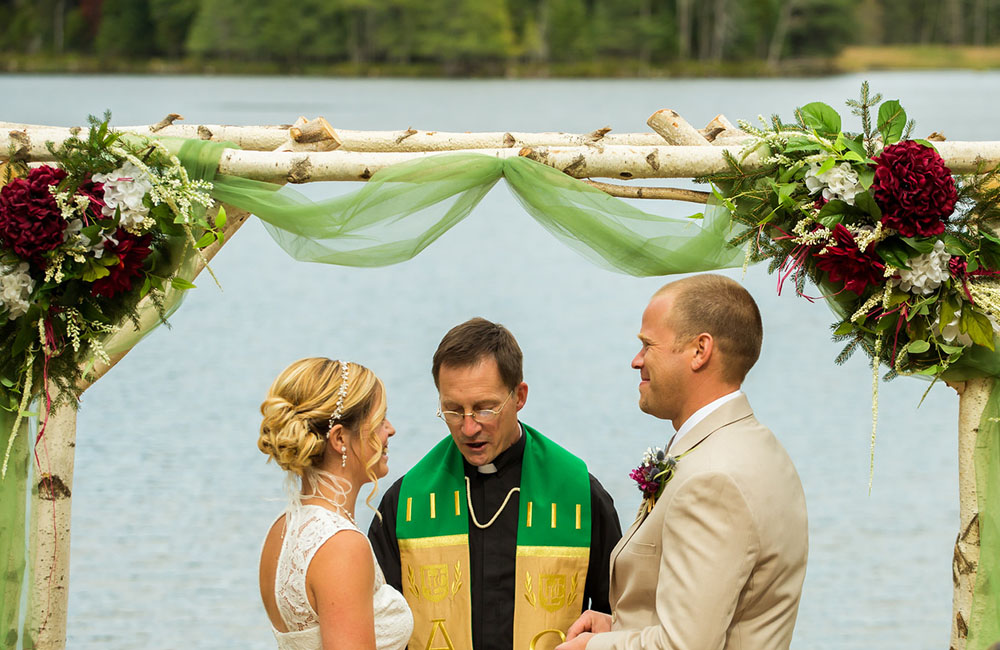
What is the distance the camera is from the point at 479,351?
3.98 metres

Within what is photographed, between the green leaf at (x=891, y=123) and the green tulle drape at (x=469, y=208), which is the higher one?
the green leaf at (x=891, y=123)

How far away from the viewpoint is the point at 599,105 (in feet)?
117

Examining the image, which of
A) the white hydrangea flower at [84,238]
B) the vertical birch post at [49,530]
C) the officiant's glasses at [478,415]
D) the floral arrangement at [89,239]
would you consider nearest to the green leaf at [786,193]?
the officiant's glasses at [478,415]

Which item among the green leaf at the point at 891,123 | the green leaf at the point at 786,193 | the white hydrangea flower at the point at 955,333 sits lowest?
the white hydrangea flower at the point at 955,333

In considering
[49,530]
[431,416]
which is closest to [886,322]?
[49,530]

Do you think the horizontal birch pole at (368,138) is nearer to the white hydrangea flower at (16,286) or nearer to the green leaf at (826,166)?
the white hydrangea flower at (16,286)

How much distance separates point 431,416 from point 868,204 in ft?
40.0

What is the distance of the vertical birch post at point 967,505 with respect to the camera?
13.9 feet

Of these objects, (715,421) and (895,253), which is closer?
(715,421)

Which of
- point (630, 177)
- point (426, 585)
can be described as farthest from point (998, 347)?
point (426, 585)

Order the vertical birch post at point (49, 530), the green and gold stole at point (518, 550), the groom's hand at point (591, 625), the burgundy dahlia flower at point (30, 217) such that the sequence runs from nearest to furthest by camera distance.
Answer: the groom's hand at point (591, 625)
the burgundy dahlia flower at point (30, 217)
the green and gold stole at point (518, 550)
the vertical birch post at point (49, 530)

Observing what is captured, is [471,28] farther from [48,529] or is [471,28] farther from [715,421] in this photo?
[715,421]

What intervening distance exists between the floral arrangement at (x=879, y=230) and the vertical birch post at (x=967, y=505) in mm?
215

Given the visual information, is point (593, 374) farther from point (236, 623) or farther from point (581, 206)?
point (581, 206)
